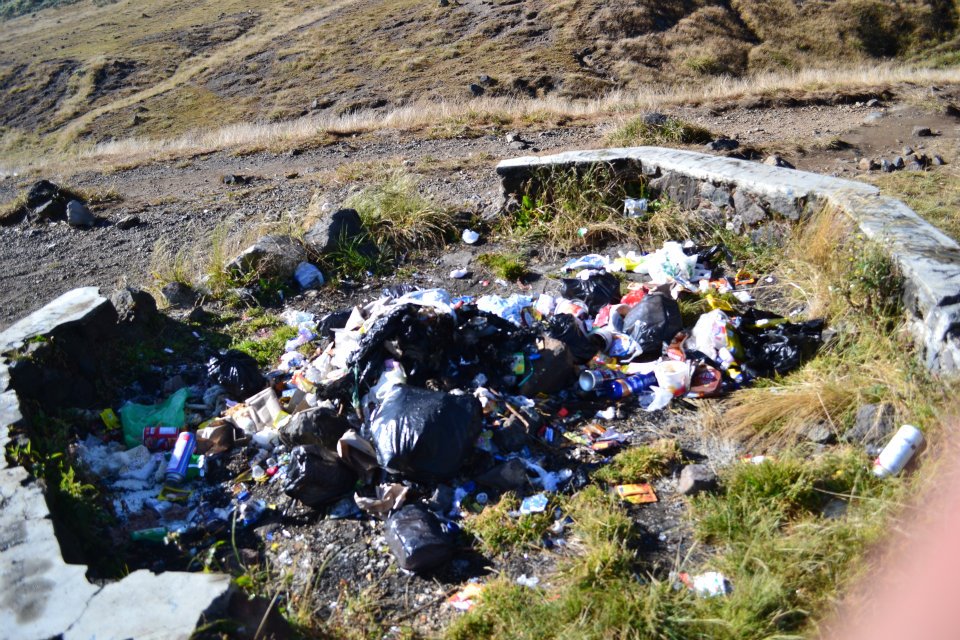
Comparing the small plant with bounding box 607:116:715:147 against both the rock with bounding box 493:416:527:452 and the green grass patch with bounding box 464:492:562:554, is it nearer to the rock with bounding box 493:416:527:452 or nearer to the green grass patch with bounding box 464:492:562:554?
the rock with bounding box 493:416:527:452

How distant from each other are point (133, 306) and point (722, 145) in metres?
5.85

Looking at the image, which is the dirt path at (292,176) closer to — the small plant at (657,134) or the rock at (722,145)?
the rock at (722,145)

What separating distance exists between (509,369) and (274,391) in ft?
4.26

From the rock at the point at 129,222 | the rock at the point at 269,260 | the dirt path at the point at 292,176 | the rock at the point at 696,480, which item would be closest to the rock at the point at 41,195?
the dirt path at the point at 292,176

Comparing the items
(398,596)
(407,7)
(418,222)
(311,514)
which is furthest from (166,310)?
(407,7)

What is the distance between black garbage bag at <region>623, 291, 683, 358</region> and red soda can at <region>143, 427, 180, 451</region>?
254 centimetres

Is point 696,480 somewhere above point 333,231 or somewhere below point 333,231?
below

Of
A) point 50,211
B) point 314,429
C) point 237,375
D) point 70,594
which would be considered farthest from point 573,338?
point 50,211

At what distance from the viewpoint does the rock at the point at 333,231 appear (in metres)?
5.71

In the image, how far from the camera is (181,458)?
358 centimetres

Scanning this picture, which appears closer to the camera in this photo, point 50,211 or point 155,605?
point 155,605

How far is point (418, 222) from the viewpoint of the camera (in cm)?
594

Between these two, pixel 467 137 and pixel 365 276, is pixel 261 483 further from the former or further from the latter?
pixel 467 137

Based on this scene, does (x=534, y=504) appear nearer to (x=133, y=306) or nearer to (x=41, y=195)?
(x=133, y=306)
